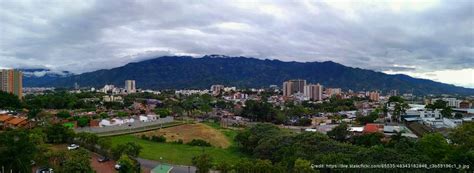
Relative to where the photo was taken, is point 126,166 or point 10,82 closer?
point 126,166

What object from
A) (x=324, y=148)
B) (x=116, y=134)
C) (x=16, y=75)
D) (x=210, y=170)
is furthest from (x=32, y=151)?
(x=16, y=75)

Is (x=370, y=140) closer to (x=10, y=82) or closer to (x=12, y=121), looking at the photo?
(x=12, y=121)

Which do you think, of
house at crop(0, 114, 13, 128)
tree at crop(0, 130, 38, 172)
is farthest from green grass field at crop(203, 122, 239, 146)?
house at crop(0, 114, 13, 128)

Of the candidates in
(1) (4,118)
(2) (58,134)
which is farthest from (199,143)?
(1) (4,118)

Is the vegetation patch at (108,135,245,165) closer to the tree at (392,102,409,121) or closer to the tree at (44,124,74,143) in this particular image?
the tree at (44,124,74,143)

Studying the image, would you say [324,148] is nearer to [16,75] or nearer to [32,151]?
[32,151]
